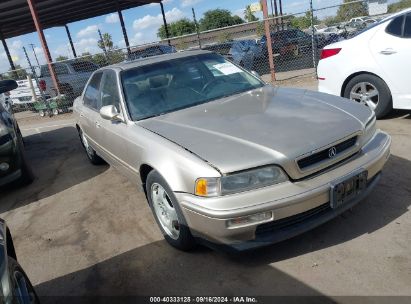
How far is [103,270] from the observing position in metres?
3.32

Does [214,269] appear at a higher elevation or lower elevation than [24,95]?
lower

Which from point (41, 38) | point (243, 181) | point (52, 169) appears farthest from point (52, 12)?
point (243, 181)

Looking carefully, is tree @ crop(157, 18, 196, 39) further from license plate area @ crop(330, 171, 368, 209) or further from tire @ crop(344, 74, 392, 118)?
license plate area @ crop(330, 171, 368, 209)

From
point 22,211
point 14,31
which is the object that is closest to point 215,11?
point 14,31

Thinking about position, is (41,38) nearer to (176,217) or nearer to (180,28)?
(176,217)

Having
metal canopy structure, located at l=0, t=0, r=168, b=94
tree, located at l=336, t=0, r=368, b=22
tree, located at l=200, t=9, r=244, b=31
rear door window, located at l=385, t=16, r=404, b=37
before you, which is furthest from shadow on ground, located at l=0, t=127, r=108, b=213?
tree, located at l=200, t=9, r=244, b=31

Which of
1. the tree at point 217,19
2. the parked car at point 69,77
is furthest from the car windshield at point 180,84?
the tree at point 217,19

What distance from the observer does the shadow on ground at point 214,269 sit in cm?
281

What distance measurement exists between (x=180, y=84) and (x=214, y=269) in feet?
6.56

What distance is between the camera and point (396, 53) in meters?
5.22

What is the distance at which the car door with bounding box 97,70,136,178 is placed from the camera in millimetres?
3969

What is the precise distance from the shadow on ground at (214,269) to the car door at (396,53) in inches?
88.3

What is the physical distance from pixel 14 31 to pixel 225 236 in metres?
28.0

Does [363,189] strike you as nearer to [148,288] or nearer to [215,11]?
[148,288]
